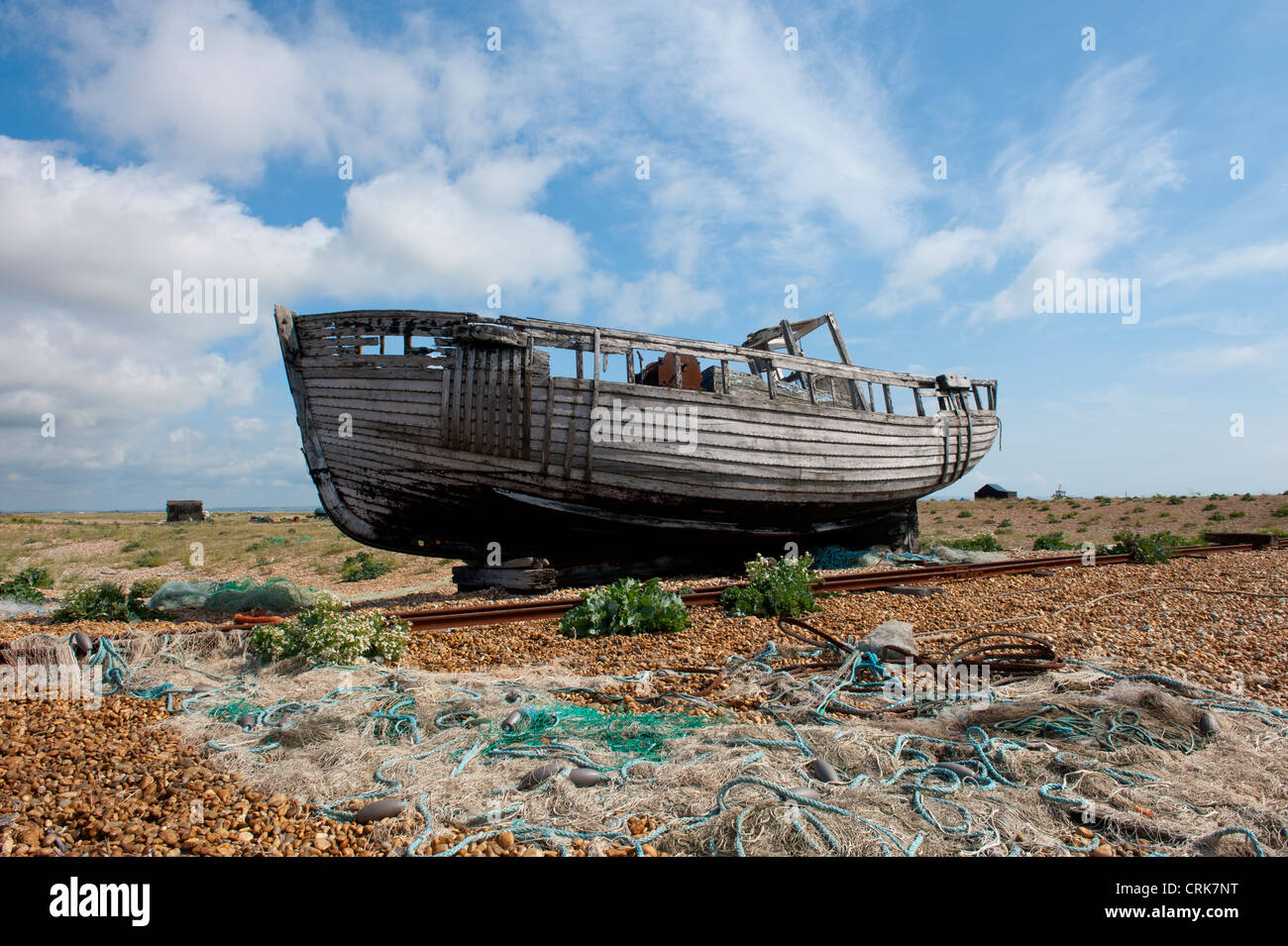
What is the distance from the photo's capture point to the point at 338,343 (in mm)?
10711

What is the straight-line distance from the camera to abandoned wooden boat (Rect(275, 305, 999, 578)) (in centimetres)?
1043

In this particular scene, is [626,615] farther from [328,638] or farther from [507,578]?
[507,578]

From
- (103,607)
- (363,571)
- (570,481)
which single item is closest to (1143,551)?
(570,481)

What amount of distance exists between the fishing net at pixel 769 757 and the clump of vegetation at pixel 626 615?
1.90 metres

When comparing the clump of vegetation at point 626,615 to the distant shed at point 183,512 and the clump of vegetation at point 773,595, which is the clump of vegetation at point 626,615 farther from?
the distant shed at point 183,512

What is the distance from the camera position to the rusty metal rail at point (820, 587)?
7902 millimetres

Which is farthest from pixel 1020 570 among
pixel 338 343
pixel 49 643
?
pixel 49 643

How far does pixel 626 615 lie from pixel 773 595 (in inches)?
76.1

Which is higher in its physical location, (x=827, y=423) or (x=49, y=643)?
(x=827, y=423)

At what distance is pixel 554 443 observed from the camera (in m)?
10.7

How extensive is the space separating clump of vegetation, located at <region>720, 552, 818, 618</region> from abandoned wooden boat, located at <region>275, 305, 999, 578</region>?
355cm
